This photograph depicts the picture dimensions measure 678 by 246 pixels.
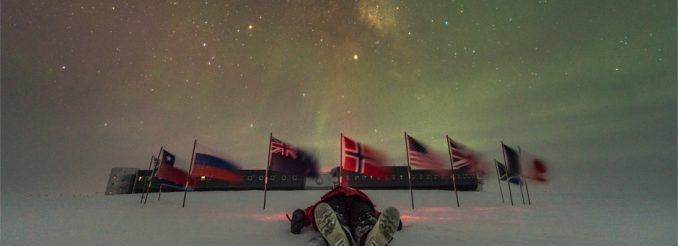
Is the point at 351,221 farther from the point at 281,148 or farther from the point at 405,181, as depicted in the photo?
the point at 405,181

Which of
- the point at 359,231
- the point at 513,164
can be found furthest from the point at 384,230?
the point at 513,164

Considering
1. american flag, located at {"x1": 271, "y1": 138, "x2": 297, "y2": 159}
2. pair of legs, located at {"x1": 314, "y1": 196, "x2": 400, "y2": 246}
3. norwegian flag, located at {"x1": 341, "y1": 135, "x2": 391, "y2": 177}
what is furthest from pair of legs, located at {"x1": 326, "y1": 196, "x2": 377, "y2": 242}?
american flag, located at {"x1": 271, "y1": 138, "x2": 297, "y2": 159}

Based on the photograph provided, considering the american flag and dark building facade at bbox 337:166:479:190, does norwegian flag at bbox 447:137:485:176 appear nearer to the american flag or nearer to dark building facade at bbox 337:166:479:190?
the american flag

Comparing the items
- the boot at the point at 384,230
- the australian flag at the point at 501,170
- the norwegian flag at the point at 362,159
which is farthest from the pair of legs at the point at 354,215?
the australian flag at the point at 501,170

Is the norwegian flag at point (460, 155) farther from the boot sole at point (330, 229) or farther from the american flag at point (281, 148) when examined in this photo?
the boot sole at point (330, 229)

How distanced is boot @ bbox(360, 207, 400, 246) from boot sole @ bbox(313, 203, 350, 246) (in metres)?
0.44

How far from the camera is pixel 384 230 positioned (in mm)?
4438

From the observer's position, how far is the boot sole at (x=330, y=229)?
4.36m

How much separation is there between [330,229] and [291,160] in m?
9.76

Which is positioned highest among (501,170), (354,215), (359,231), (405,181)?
(501,170)

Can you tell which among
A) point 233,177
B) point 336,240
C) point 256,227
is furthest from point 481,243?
point 233,177

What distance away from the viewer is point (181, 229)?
777cm

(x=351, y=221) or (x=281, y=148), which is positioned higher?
(x=281, y=148)

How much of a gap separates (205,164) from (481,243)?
585 inches
